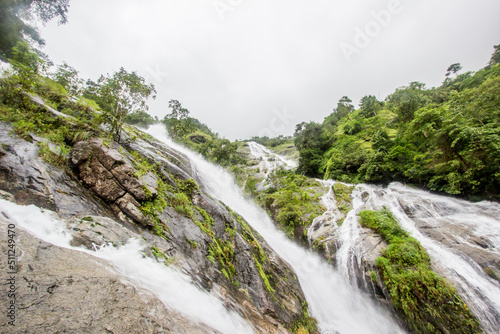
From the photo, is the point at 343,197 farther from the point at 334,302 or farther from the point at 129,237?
the point at 129,237

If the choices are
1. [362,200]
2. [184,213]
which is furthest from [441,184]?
[184,213]

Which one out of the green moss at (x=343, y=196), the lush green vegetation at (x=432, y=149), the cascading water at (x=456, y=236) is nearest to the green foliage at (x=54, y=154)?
the cascading water at (x=456, y=236)

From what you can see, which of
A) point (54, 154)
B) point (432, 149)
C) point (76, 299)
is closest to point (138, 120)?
point (54, 154)

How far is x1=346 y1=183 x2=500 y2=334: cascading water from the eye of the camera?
8273mm

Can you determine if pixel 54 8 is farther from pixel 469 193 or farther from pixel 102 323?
pixel 469 193

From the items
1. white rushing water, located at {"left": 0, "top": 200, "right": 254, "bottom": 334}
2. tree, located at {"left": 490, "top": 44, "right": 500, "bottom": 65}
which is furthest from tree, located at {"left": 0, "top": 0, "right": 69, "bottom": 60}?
tree, located at {"left": 490, "top": 44, "right": 500, "bottom": 65}

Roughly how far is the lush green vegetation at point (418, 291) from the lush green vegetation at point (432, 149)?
6722 mm

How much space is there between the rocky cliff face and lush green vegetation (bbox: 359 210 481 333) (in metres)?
4.88

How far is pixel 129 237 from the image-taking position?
202 inches

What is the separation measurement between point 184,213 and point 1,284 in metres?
6.04

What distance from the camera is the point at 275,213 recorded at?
21062 millimetres

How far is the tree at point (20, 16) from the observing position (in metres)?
17.4

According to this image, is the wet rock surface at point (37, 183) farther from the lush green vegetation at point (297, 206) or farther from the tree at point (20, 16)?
the tree at point (20, 16)

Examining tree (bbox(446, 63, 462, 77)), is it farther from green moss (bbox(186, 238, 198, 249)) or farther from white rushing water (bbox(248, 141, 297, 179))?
green moss (bbox(186, 238, 198, 249))
